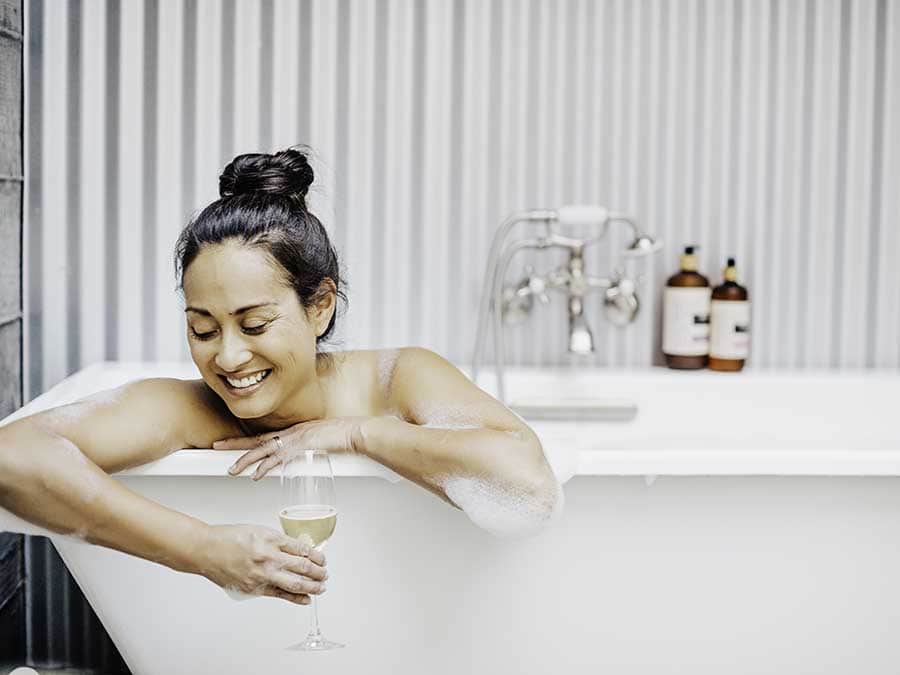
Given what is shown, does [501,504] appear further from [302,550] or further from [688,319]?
[688,319]

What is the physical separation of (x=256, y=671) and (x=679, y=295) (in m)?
1.31

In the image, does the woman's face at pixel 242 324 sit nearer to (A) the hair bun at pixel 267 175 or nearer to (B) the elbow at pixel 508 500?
(A) the hair bun at pixel 267 175

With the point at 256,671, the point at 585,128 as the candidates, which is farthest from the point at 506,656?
the point at 585,128

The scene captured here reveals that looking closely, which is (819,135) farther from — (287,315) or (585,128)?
(287,315)

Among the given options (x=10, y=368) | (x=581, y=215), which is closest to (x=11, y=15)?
(x=10, y=368)

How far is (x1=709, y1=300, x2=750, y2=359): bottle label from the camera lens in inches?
100

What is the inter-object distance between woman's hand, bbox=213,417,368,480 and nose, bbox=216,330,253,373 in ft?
0.40

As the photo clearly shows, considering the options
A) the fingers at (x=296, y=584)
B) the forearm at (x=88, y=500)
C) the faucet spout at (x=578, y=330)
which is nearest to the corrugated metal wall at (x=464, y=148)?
the faucet spout at (x=578, y=330)

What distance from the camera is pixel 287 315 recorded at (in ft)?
5.24

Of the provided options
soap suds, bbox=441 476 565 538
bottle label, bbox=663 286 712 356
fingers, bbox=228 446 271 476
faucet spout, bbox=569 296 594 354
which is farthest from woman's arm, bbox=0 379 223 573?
bottle label, bbox=663 286 712 356

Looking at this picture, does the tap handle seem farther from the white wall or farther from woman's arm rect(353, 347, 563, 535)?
woman's arm rect(353, 347, 563, 535)

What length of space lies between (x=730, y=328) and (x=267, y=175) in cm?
129

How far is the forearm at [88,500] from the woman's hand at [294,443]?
138 millimetres

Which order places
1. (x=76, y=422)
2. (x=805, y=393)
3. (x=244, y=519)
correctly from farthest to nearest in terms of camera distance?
1. (x=805, y=393)
2. (x=244, y=519)
3. (x=76, y=422)
